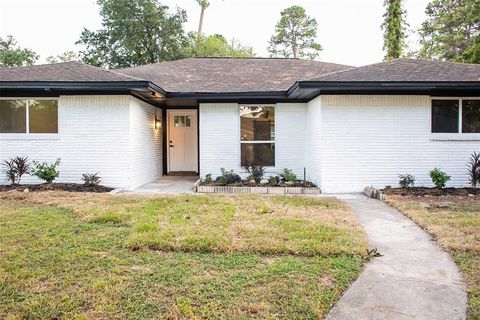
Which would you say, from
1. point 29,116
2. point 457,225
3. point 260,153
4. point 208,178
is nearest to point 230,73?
point 260,153

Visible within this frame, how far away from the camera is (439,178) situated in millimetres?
8492

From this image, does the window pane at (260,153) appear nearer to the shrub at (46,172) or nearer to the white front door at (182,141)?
the white front door at (182,141)

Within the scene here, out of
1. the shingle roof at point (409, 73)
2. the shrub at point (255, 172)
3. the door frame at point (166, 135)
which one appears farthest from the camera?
the door frame at point (166, 135)

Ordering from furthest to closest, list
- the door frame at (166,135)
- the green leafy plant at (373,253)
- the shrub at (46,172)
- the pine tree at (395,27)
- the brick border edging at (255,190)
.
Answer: the pine tree at (395,27) → the door frame at (166,135) → the shrub at (46,172) → the brick border edging at (255,190) → the green leafy plant at (373,253)

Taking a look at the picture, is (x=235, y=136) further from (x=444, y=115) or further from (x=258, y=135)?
(x=444, y=115)

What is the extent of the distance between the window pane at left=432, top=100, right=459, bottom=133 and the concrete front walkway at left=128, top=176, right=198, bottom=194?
20.5 ft

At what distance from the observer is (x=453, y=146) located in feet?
30.2

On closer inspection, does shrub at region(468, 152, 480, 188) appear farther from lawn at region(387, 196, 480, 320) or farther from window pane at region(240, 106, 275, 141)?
window pane at region(240, 106, 275, 141)

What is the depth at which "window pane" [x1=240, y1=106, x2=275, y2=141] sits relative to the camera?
1081cm

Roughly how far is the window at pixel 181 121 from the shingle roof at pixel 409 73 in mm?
5985

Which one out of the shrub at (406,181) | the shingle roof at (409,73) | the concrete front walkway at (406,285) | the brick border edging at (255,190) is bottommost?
the concrete front walkway at (406,285)

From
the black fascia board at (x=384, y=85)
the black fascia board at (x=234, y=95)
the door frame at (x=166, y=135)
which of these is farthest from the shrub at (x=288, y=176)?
the door frame at (x=166, y=135)

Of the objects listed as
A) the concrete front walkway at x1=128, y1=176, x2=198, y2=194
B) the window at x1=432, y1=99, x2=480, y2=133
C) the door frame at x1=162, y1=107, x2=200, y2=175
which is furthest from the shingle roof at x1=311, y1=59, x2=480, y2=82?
the door frame at x1=162, y1=107, x2=200, y2=175

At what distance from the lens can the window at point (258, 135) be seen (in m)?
10.8
